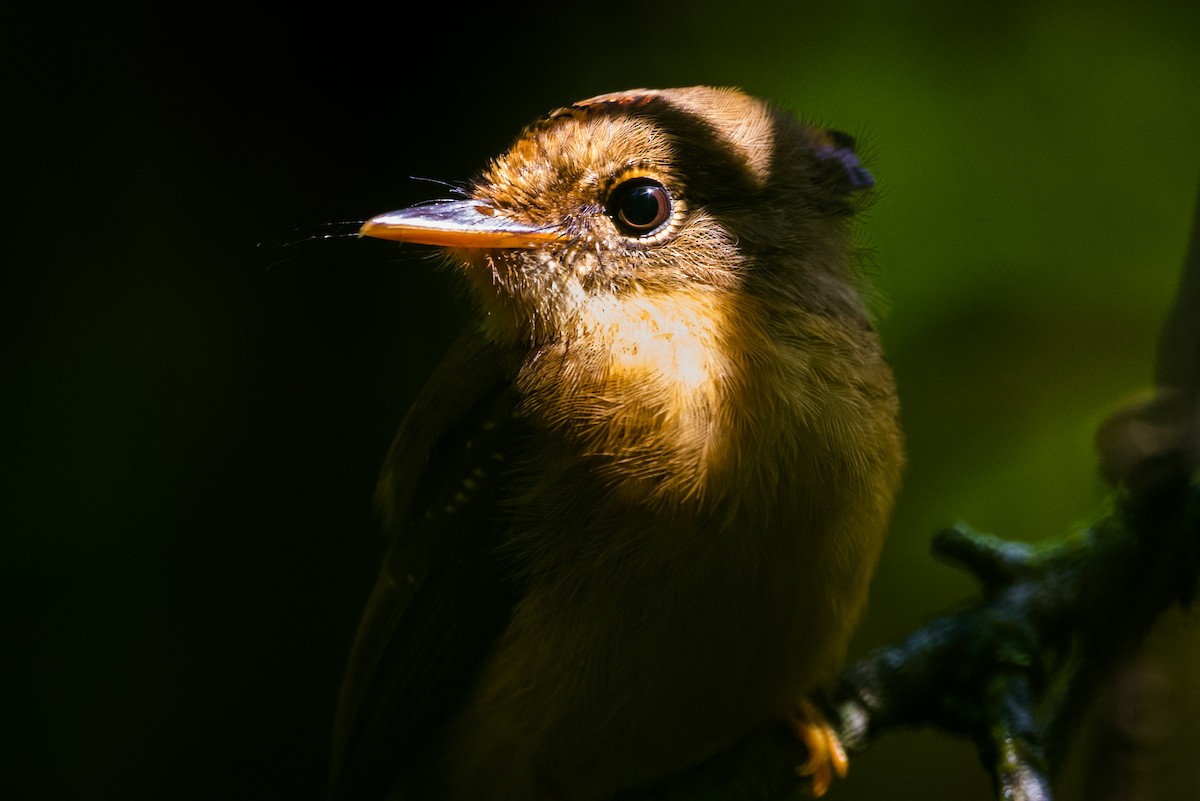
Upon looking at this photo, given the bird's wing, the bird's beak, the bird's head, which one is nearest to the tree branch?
the bird's wing

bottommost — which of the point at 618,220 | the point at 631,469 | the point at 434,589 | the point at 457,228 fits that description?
the point at 434,589

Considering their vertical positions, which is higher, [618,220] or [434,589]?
[618,220]

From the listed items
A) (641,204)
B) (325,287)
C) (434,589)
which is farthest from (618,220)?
(325,287)

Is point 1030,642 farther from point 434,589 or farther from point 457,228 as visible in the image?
point 457,228

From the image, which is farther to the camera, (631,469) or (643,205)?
(643,205)

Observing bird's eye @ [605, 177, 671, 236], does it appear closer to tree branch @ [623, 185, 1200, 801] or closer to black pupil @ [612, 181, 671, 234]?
black pupil @ [612, 181, 671, 234]

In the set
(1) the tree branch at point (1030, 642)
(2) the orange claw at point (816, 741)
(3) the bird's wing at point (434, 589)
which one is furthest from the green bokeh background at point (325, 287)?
(2) the orange claw at point (816, 741)
